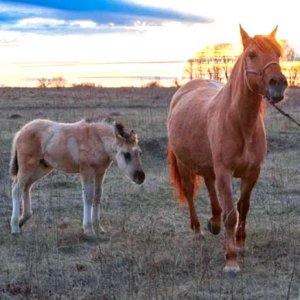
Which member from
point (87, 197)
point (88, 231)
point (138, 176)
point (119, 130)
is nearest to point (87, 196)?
point (87, 197)

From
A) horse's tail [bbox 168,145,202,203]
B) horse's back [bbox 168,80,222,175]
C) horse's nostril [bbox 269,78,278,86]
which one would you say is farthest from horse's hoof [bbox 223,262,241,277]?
horse's tail [bbox 168,145,202,203]

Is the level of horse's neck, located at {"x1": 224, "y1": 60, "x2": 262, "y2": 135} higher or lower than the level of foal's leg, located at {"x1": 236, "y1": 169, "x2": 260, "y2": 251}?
higher

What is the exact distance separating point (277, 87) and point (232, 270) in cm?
174

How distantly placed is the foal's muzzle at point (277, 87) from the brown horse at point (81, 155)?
2.51 m

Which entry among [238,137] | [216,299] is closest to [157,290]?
[216,299]

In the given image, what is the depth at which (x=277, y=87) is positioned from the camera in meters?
5.36

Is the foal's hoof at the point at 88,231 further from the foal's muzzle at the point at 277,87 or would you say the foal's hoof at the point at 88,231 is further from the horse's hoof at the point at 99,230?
the foal's muzzle at the point at 277,87

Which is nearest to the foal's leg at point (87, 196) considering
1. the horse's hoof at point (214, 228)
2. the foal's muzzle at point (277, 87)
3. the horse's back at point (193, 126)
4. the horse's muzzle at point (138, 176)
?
the horse's muzzle at point (138, 176)

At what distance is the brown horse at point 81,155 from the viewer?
7.57 metres

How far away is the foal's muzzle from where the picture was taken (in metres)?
5.35

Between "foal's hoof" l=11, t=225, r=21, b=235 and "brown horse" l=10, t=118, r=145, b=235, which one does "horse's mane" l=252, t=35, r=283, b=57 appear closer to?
"brown horse" l=10, t=118, r=145, b=235

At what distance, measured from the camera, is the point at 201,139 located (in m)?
7.20

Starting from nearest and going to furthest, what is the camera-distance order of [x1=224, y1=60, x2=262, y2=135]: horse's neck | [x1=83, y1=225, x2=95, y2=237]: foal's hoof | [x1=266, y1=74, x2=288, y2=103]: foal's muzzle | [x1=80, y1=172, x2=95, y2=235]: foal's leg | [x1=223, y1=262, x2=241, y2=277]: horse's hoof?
1. [x1=266, y1=74, x2=288, y2=103]: foal's muzzle
2. [x1=223, y1=262, x2=241, y2=277]: horse's hoof
3. [x1=224, y1=60, x2=262, y2=135]: horse's neck
4. [x1=83, y1=225, x2=95, y2=237]: foal's hoof
5. [x1=80, y1=172, x2=95, y2=235]: foal's leg

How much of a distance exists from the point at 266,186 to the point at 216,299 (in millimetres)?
5566
